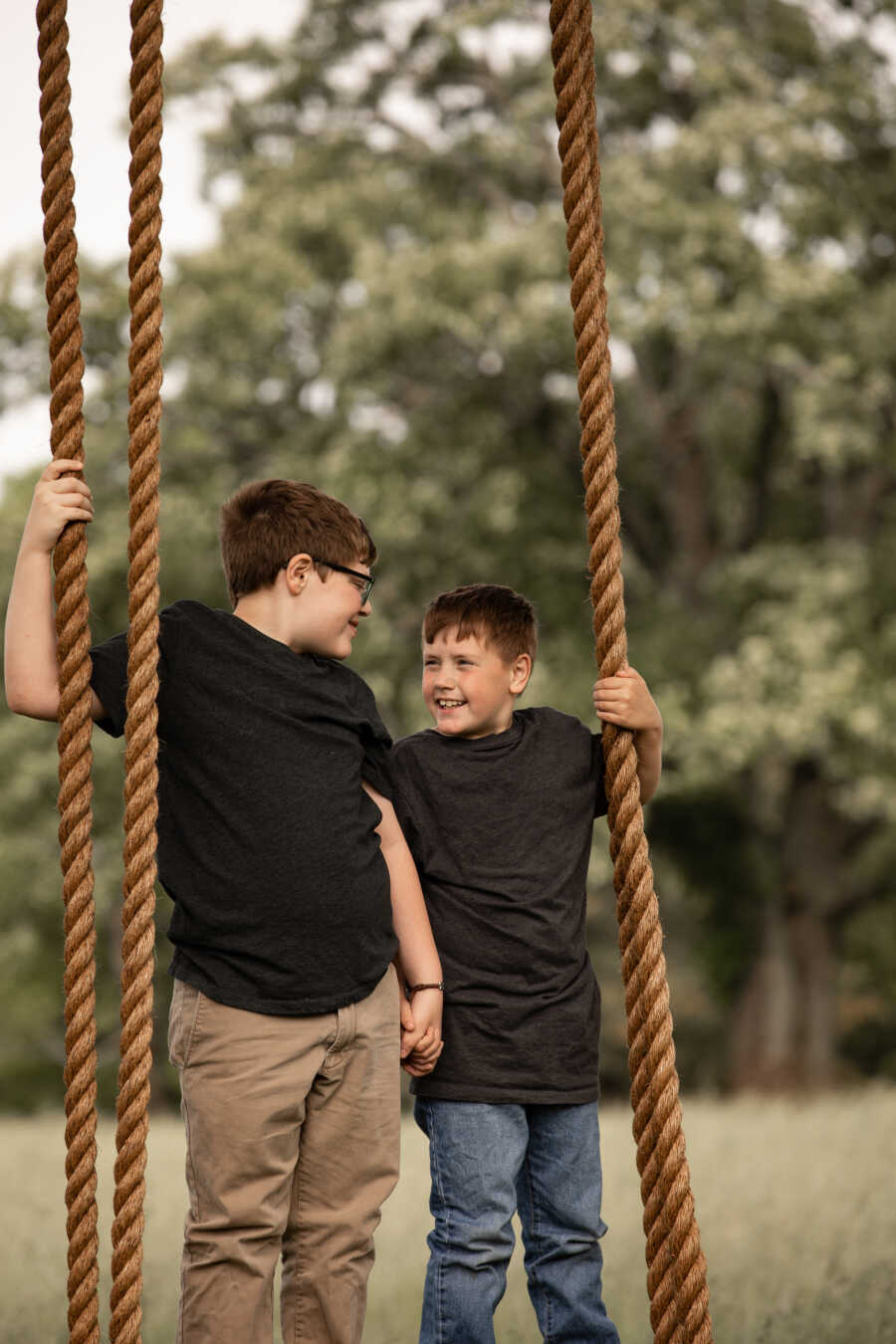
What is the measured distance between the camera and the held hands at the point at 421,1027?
2.70 m

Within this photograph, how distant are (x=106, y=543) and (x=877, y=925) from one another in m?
9.56

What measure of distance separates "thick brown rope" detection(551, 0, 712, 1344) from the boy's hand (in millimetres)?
800

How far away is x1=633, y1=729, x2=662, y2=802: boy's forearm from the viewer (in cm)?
280

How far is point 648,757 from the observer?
9.38 ft

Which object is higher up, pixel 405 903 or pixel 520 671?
pixel 520 671

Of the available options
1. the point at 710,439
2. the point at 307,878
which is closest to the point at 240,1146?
the point at 307,878

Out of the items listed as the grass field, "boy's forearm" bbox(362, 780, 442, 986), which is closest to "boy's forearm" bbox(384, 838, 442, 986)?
"boy's forearm" bbox(362, 780, 442, 986)

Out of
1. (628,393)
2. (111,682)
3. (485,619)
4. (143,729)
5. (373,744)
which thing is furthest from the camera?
(628,393)

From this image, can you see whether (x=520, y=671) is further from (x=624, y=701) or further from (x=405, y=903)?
(x=405, y=903)

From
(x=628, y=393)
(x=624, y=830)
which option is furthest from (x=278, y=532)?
(x=628, y=393)

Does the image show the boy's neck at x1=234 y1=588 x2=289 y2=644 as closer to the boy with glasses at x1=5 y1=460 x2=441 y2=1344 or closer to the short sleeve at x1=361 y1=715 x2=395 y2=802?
the boy with glasses at x1=5 y1=460 x2=441 y2=1344

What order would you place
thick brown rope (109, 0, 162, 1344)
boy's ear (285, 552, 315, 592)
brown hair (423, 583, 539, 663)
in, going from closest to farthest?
thick brown rope (109, 0, 162, 1344) < boy's ear (285, 552, 315, 592) < brown hair (423, 583, 539, 663)

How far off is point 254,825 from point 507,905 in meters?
0.59

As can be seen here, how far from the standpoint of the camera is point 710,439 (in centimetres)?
1233
